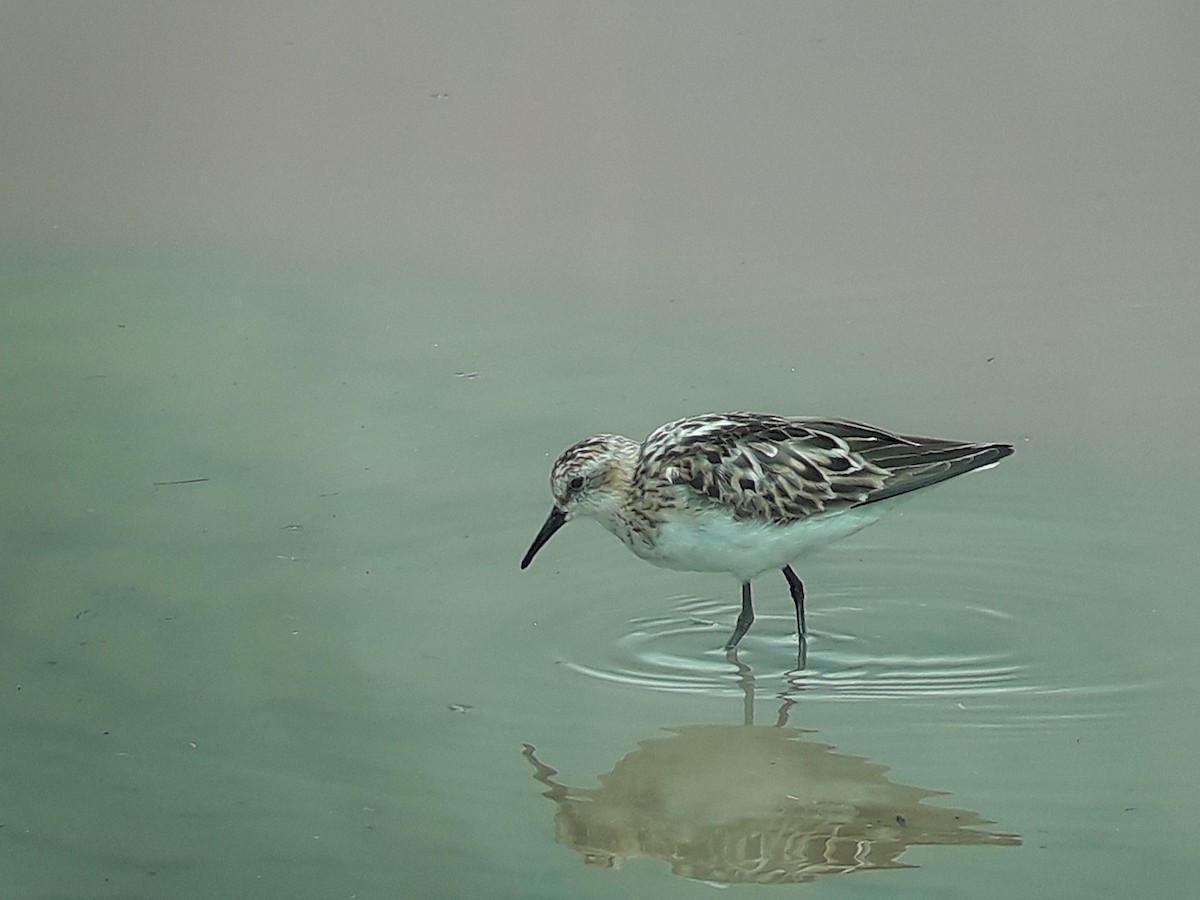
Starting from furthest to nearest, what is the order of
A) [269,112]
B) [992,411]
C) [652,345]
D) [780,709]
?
[269,112] → [652,345] → [992,411] → [780,709]

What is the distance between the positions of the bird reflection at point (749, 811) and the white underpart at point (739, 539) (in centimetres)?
59

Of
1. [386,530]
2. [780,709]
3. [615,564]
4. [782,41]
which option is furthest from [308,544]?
[782,41]

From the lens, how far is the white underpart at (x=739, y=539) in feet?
18.5

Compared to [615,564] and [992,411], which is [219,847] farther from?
[992,411]

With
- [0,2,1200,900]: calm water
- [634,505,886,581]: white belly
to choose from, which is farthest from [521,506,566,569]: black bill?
[634,505,886,581]: white belly

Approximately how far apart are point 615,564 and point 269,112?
3713 millimetres

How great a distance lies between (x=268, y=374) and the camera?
728 centimetres

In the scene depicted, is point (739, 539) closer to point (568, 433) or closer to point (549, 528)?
point (549, 528)

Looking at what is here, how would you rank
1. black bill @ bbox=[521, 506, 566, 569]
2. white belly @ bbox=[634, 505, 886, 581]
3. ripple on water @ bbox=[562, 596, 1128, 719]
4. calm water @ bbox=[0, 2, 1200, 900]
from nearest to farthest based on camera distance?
calm water @ bbox=[0, 2, 1200, 900], ripple on water @ bbox=[562, 596, 1128, 719], white belly @ bbox=[634, 505, 886, 581], black bill @ bbox=[521, 506, 566, 569]

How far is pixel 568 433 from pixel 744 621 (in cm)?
131

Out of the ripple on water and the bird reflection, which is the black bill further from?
the bird reflection

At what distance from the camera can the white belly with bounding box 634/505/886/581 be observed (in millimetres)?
5637

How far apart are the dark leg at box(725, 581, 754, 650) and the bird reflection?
53cm

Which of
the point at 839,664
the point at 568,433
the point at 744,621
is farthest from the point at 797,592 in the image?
the point at 568,433
